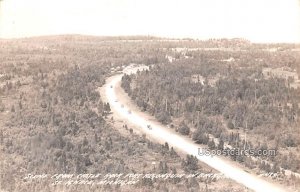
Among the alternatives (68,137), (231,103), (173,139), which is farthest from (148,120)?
(231,103)

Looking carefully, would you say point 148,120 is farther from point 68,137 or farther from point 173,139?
point 68,137

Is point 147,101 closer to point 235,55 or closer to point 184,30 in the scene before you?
point 235,55

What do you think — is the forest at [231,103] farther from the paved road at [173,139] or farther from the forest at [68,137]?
the forest at [68,137]

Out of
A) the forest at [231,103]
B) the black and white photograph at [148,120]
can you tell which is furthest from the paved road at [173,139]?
the forest at [231,103]

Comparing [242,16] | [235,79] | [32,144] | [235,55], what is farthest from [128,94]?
[242,16]

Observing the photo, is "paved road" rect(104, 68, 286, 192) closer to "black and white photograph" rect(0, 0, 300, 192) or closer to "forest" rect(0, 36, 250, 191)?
"black and white photograph" rect(0, 0, 300, 192)
